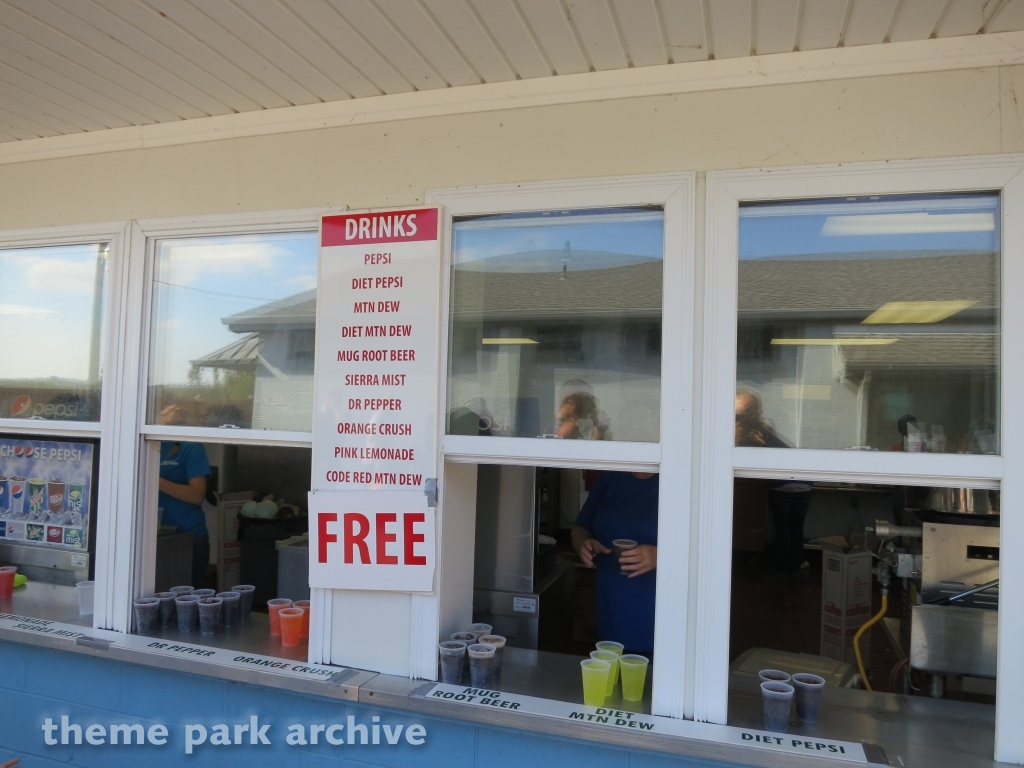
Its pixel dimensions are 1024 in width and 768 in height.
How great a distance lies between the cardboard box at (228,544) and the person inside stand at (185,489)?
6.85ft

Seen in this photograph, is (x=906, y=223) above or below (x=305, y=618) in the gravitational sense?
above

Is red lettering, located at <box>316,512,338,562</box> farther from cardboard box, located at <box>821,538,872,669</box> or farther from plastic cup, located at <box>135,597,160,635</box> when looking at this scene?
cardboard box, located at <box>821,538,872,669</box>

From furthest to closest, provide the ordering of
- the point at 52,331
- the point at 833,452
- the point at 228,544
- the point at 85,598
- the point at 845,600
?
the point at 228,544 < the point at 845,600 < the point at 52,331 < the point at 85,598 < the point at 833,452

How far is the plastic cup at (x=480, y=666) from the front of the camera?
212 centimetres

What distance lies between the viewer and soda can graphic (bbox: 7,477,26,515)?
3.14 meters

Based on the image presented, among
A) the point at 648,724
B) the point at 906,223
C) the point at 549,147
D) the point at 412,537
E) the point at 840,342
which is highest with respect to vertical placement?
the point at 549,147

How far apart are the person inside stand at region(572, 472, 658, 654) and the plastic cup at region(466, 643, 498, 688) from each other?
681 mm

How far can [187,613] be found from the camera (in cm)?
256

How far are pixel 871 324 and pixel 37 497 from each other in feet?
10.9


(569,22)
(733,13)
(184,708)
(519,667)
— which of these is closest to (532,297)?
(569,22)

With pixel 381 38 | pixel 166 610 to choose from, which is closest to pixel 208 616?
pixel 166 610

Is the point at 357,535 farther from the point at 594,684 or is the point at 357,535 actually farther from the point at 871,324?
the point at 871,324

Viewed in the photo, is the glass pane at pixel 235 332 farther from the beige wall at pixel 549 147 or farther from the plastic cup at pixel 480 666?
the plastic cup at pixel 480 666

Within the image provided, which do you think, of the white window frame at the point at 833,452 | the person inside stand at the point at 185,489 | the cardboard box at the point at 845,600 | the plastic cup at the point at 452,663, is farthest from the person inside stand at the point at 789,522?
the plastic cup at the point at 452,663
